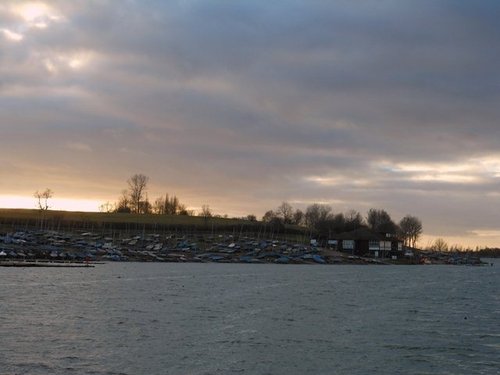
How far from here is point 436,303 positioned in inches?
2820

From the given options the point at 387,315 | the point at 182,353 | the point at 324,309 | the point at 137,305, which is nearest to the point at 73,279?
the point at 137,305

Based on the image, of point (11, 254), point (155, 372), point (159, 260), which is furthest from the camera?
point (159, 260)

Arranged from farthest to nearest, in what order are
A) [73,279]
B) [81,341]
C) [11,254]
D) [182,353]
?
[11,254] < [73,279] < [81,341] < [182,353]

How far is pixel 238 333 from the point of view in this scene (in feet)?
145

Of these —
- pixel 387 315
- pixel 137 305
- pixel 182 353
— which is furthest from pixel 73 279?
pixel 182 353

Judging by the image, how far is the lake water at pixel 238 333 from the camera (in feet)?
111

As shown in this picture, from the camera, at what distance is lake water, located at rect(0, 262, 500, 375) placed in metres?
33.7

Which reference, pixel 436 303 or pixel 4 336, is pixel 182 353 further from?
pixel 436 303

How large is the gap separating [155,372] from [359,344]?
49.7ft

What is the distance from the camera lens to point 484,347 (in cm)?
4103

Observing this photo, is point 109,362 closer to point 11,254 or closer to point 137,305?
point 137,305

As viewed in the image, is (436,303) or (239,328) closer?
(239,328)

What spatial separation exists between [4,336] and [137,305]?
21.4m

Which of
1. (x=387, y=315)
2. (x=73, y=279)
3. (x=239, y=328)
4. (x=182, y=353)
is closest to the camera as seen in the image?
(x=182, y=353)
